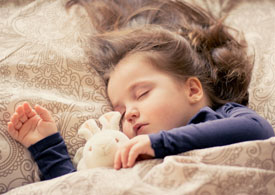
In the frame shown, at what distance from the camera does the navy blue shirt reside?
889 millimetres

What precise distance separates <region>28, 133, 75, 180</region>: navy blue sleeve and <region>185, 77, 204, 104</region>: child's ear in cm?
46

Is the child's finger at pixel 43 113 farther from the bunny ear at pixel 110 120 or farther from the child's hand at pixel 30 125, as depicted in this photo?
the bunny ear at pixel 110 120

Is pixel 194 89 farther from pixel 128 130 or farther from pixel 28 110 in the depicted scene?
pixel 28 110

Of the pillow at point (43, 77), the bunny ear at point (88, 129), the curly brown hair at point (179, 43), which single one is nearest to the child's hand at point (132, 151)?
the bunny ear at point (88, 129)

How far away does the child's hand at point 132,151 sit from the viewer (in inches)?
34.0

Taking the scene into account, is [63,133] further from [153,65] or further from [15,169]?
[153,65]

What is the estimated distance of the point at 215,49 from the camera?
54.4 inches

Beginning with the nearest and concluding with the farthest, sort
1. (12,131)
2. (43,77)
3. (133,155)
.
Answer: (133,155) < (12,131) < (43,77)

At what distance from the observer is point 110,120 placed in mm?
1084

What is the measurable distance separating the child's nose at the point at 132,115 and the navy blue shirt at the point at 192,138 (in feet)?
0.58

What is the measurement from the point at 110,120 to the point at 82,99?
192 millimetres

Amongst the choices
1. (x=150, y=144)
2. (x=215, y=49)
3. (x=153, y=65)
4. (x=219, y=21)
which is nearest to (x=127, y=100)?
(x=153, y=65)

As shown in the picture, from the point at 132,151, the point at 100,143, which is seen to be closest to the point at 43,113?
the point at 100,143

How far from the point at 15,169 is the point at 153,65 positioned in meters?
0.56
